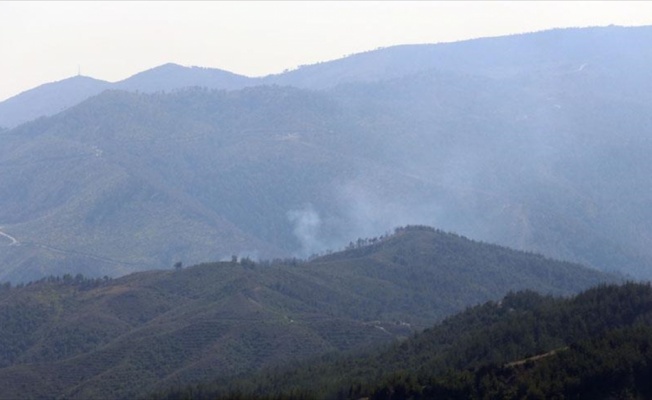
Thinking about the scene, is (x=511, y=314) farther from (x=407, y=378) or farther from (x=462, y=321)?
(x=407, y=378)

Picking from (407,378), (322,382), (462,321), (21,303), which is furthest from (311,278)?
(407,378)

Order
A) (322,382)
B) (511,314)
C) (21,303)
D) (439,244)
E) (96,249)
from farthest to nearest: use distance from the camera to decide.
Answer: (96,249) → (439,244) → (21,303) → (511,314) → (322,382)

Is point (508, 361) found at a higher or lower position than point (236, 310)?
higher

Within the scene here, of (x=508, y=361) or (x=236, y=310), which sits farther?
(x=236, y=310)

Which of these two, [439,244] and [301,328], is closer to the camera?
[301,328]

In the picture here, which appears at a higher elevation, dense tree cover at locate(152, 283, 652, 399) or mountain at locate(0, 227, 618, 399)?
dense tree cover at locate(152, 283, 652, 399)

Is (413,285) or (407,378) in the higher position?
(407,378)
